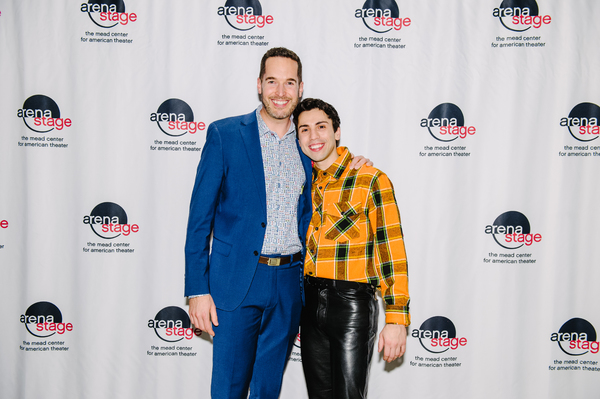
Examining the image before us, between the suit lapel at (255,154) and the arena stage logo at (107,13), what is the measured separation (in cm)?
165

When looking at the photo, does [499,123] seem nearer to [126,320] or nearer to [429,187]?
[429,187]

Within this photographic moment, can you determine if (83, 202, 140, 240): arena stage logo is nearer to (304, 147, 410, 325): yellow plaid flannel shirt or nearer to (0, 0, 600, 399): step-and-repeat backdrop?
(0, 0, 600, 399): step-and-repeat backdrop

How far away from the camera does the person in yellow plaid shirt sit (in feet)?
5.86

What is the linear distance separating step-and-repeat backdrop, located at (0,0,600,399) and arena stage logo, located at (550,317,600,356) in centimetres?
1

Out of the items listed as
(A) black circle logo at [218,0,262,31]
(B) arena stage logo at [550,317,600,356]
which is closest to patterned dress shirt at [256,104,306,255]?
(A) black circle logo at [218,0,262,31]

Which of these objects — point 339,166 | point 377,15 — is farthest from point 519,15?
point 339,166

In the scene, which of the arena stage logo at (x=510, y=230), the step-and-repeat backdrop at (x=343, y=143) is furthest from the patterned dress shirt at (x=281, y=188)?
the arena stage logo at (x=510, y=230)

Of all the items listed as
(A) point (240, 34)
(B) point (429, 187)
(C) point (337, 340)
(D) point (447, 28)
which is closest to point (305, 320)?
(C) point (337, 340)

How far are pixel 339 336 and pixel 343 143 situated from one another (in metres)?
1.62

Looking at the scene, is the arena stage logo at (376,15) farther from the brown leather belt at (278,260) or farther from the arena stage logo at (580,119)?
the brown leather belt at (278,260)

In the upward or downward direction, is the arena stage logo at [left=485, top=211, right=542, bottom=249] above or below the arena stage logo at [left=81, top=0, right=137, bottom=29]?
below

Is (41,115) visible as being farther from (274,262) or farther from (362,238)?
(362,238)

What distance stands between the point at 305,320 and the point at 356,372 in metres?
0.38

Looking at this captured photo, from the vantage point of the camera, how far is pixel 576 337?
9.63 ft
